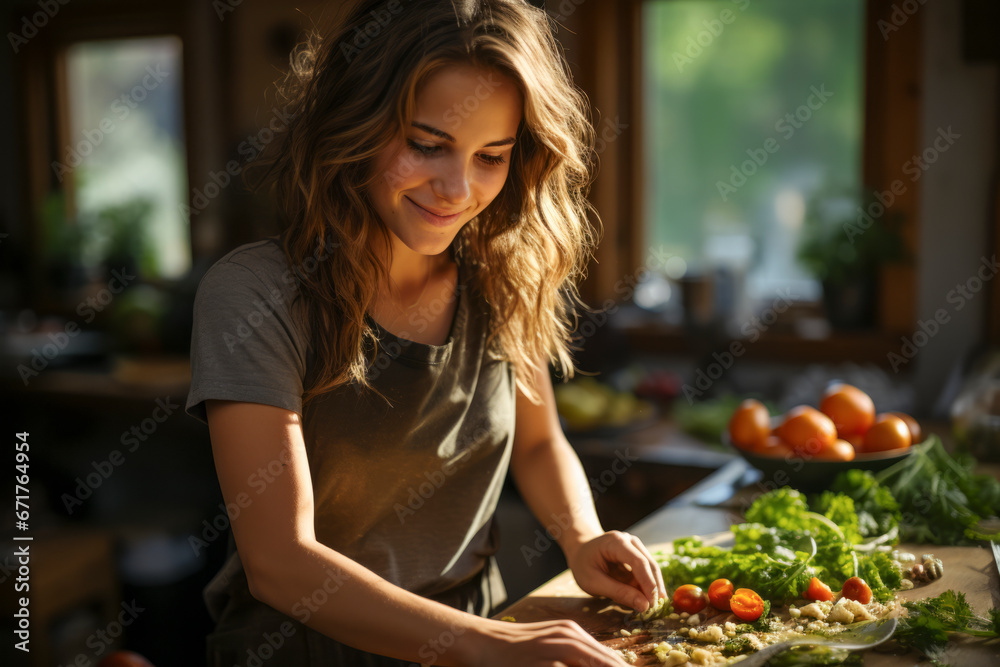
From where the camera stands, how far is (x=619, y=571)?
1052 mm

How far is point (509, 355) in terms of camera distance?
1217 mm

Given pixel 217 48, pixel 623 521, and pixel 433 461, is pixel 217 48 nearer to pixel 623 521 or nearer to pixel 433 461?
pixel 623 521

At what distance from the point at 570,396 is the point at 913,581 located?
1482 mm

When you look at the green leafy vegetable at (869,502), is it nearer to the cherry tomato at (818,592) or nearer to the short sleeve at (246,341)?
the cherry tomato at (818,592)

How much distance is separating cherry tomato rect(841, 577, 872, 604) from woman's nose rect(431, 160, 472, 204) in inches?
24.8

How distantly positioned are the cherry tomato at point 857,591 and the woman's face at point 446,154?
24.5 inches

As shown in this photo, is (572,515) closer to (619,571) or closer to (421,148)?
(619,571)

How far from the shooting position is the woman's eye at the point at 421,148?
38.5 inches

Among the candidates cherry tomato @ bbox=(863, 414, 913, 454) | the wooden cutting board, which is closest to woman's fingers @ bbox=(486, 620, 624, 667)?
the wooden cutting board

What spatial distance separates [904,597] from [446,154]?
746mm

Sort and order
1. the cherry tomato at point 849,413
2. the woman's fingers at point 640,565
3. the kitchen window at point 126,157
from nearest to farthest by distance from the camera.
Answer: the woman's fingers at point 640,565
the cherry tomato at point 849,413
the kitchen window at point 126,157

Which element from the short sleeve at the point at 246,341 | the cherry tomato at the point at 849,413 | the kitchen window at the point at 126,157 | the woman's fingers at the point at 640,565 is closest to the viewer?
the short sleeve at the point at 246,341

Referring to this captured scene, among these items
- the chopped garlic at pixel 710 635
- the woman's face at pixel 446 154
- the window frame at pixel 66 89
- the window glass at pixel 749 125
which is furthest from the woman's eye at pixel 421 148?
the window frame at pixel 66 89

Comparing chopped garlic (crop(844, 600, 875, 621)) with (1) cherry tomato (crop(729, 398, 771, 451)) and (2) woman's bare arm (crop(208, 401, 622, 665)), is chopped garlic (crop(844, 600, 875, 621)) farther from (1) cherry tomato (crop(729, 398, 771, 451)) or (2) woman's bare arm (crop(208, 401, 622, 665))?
(1) cherry tomato (crop(729, 398, 771, 451))
